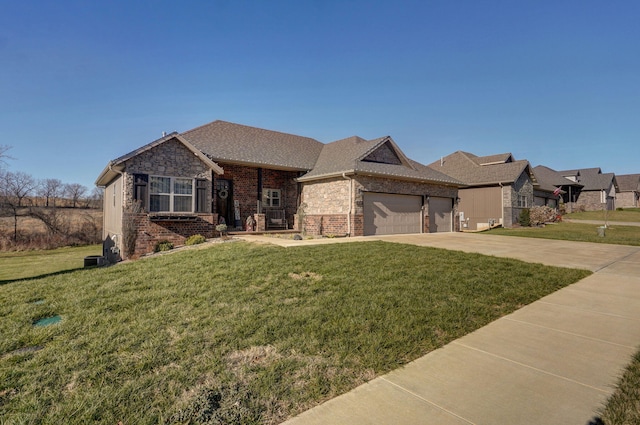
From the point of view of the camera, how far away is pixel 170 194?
508 inches

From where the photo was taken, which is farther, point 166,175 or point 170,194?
point 170,194

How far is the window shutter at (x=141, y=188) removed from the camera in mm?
12070

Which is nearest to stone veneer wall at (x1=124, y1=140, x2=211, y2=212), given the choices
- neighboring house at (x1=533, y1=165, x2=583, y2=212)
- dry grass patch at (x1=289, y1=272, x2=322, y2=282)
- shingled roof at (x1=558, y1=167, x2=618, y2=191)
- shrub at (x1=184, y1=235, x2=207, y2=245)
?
shrub at (x1=184, y1=235, x2=207, y2=245)

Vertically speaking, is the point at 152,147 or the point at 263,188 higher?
the point at 152,147

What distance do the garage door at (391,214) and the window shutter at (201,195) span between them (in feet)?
24.8

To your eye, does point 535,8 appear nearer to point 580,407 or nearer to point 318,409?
point 580,407

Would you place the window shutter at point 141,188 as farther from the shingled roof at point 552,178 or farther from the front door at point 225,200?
the shingled roof at point 552,178

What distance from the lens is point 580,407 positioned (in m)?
2.57

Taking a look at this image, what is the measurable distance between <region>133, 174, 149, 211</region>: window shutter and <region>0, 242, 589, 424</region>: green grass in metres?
4.92

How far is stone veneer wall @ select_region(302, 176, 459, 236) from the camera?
1472 cm

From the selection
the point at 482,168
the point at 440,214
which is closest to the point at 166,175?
the point at 440,214

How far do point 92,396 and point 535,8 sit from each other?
15.5 meters

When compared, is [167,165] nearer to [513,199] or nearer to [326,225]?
[326,225]

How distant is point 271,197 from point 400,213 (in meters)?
7.35
